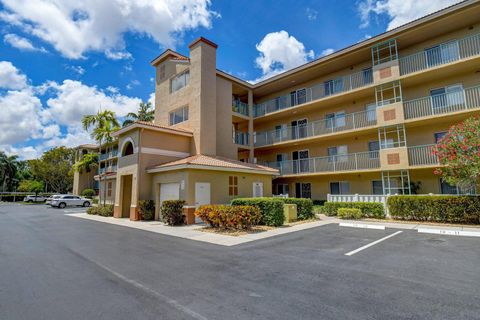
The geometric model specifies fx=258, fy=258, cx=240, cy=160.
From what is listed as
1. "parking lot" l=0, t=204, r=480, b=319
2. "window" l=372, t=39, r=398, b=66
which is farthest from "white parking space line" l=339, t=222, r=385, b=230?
"window" l=372, t=39, r=398, b=66

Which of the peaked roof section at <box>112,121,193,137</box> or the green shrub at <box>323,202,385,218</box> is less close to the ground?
the peaked roof section at <box>112,121,193,137</box>

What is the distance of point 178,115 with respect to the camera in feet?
73.1

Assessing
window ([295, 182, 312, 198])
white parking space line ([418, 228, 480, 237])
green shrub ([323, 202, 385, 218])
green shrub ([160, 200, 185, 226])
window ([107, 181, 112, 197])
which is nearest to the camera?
white parking space line ([418, 228, 480, 237])

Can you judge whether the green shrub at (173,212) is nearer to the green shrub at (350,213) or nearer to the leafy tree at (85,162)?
the green shrub at (350,213)

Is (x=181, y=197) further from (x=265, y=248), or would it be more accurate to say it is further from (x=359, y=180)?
(x=359, y=180)

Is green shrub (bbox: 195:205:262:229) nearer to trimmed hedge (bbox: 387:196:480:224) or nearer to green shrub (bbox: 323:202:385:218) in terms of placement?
green shrub (bbox: 323:202:385:218)

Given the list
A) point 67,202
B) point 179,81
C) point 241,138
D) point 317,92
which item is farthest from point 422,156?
point 67,202

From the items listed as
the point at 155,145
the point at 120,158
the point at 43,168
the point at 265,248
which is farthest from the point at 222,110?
the point at 43,168

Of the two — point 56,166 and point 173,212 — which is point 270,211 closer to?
point 173,212

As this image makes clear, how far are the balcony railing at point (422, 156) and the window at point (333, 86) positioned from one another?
7669 mm

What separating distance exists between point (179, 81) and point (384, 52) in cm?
1686

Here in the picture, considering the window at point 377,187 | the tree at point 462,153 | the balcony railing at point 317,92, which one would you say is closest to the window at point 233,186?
the balcony railing at point 317,92

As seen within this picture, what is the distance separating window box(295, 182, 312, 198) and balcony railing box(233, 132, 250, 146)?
21.1ft

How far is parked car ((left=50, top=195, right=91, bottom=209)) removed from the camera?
3206 centimetres
